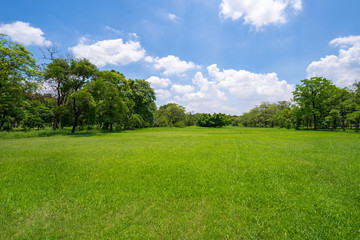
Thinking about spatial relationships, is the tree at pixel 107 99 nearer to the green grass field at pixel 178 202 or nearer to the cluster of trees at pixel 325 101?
the green grass field at pixel 178 202

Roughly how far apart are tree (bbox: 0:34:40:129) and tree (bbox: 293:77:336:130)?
A: 56635 millimetres

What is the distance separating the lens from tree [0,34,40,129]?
19828mm

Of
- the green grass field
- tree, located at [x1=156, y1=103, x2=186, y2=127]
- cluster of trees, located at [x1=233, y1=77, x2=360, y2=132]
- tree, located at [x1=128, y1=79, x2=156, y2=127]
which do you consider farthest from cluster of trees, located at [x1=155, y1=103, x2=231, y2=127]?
the green grass field

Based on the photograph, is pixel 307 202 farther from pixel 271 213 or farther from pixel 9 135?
pixel 9 135

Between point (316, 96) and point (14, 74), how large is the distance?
6058 centimetres

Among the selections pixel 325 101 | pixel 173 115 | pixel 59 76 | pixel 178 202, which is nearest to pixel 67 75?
pixel 59 76

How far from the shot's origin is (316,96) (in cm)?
3619

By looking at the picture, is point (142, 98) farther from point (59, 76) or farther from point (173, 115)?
point (173, 115)

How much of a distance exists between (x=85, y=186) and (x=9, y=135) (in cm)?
2272

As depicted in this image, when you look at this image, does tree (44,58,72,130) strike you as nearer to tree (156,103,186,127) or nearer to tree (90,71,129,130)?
tree (90,71,129,130)

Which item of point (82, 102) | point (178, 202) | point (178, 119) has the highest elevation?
point (82, 102)

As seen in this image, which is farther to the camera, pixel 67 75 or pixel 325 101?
pixel 325 101

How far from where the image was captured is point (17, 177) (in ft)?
17.9

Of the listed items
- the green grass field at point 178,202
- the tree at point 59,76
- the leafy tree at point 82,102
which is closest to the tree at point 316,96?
the green grass field at point 178,202
